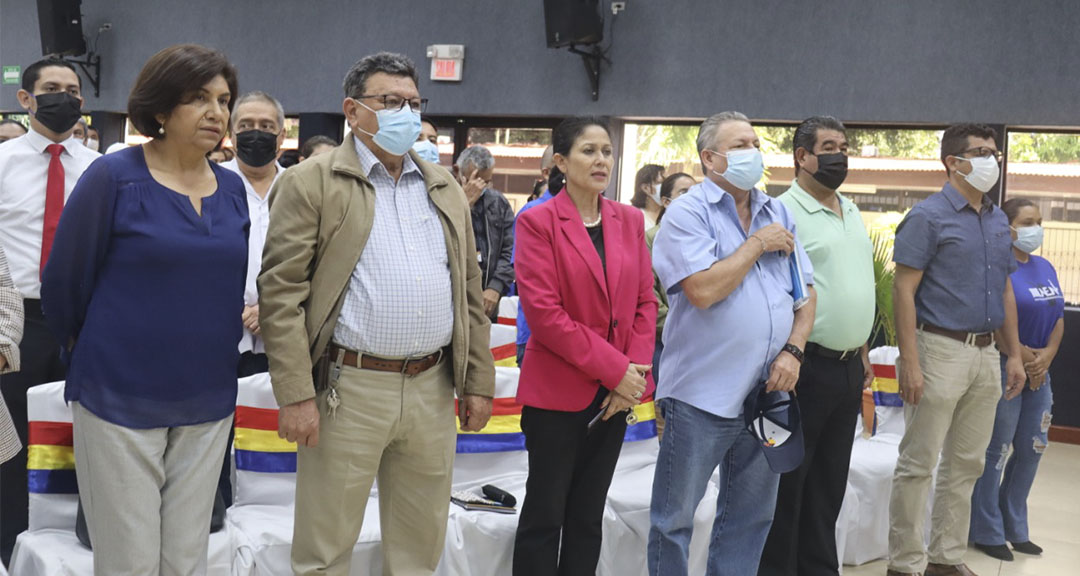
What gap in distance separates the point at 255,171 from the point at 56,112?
0.63 metres

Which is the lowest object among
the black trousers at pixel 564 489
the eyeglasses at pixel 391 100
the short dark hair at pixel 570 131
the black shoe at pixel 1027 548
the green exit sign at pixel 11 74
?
the black shoe at pixel 1027 548

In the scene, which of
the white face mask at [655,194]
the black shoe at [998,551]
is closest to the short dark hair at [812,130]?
the white face mask at [655,194]

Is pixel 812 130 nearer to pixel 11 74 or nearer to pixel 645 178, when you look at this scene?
pixel 645 178

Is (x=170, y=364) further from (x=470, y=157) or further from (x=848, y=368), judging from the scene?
(x=470, y=157)

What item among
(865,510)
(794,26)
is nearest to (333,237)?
A: (865,510)

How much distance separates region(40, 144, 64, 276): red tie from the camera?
10.4 feet

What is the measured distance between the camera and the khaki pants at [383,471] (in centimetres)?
245

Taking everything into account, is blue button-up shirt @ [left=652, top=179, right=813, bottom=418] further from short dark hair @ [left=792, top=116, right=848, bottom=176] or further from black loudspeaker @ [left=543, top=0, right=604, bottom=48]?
black loudspeaker @ [left=543, top=0, right=604, bottom=48]

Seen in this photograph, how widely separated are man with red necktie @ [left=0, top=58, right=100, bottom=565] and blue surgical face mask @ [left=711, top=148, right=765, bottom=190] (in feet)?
6.39

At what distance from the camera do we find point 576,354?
2.79 metres

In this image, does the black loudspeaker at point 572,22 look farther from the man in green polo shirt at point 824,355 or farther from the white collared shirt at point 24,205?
the white collared shirt at point 24,205

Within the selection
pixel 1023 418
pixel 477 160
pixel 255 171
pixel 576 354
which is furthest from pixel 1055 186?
pixel 255 171

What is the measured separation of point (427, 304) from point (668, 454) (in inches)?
34.4

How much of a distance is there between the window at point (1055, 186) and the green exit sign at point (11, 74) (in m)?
10.4
